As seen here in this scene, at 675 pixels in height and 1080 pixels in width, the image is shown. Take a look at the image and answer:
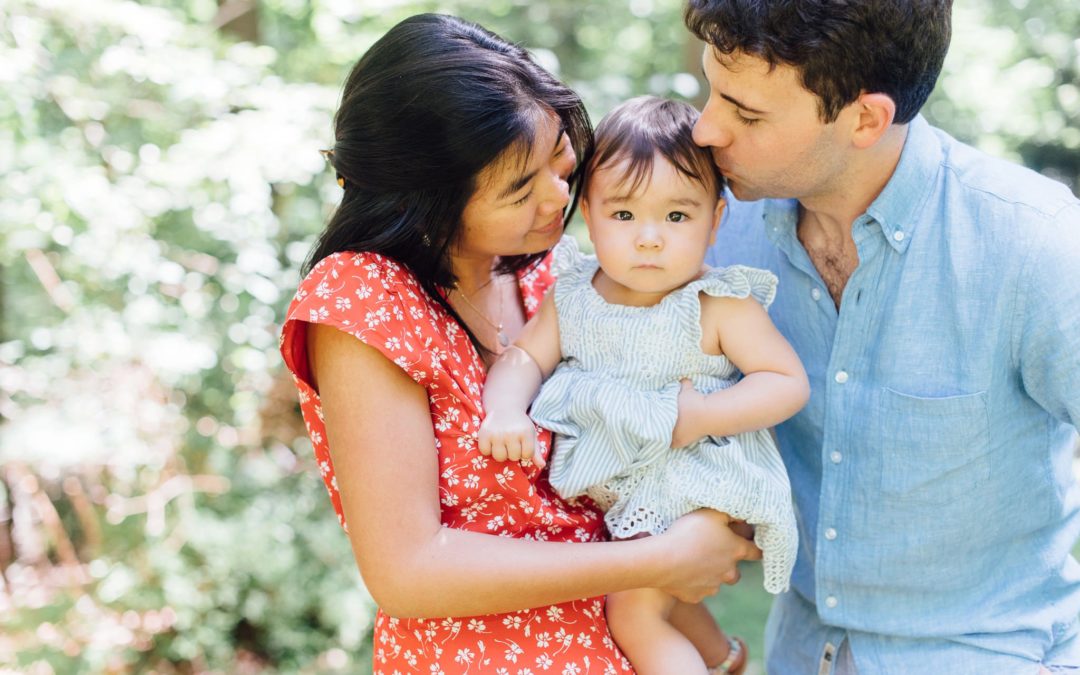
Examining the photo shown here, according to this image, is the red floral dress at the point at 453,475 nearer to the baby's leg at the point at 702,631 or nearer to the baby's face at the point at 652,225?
the baby's leg at the point at 702,631

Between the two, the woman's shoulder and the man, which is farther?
the man

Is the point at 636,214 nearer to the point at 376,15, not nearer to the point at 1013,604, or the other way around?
the point at 1013,604

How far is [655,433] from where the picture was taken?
1.96 m

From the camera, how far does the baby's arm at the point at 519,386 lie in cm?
186

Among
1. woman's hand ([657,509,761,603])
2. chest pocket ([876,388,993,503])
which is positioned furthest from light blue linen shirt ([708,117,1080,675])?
woman's hand ([657,509,761,603])

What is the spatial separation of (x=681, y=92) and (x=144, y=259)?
2097mm

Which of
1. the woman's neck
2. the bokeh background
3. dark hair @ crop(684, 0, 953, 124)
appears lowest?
the bokeh background

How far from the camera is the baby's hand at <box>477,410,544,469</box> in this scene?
1857 millimetres

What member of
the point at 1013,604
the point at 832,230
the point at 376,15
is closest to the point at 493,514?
the point at 832,230

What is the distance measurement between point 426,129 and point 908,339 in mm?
1038

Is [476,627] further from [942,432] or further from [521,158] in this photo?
[942,432]

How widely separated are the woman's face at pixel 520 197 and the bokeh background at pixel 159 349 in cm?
167

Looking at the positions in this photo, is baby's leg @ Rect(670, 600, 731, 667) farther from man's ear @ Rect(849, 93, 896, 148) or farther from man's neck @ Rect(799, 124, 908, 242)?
man's ear @ Rect(849, 93, 896, 148)

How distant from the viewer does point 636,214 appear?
204 cm
